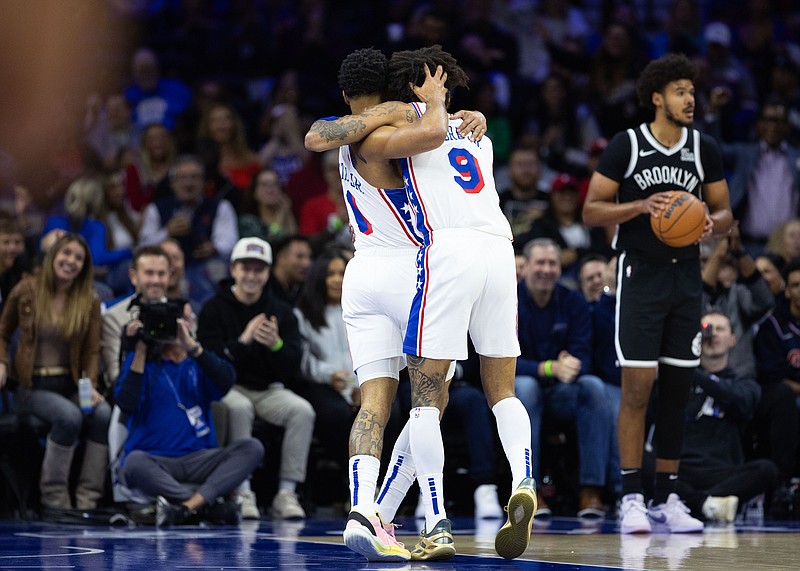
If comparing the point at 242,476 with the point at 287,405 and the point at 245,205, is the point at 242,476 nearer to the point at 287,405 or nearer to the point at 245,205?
the point at 287,405

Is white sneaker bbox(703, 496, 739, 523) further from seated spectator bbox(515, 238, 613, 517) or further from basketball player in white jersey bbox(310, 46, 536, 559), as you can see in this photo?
basketball player in white jersey bbox(310, 46, 536, 559)

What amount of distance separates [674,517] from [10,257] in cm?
483

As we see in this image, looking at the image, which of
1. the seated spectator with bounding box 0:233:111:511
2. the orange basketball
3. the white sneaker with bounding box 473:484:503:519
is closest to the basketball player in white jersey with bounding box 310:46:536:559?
the orange basketball

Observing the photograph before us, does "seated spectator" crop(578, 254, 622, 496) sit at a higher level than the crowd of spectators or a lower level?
lower

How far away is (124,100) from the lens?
11.7 metres

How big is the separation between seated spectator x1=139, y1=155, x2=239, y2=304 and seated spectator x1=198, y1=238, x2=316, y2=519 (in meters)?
1.28

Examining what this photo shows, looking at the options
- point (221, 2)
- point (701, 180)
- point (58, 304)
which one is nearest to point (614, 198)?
point (701, 180)

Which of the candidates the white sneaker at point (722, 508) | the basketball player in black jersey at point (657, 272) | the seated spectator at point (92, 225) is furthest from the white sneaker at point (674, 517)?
the seated spectator at point (92, 225)

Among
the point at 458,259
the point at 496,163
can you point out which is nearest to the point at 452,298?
the point at 458,259

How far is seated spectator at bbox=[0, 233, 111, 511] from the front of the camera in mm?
8047

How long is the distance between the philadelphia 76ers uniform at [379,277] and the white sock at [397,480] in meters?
0.31

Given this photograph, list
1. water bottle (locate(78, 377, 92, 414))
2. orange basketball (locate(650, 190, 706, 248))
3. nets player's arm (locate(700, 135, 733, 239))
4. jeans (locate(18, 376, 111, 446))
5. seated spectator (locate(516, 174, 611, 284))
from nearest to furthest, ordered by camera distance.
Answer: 1. orange basketball (locate(650, 190, 706, 248))
2. nets player's arm (locate(700, 135, 733, 239))
3. jeans (locate(18, 376, 111, 446))
4. water bottle (locate(78, 377, 92, 414))
5. seated spectator (locate(516, 174, 611, 284))

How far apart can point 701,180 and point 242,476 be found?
3203 millimetres

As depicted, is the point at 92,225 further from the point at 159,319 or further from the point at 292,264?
the point at 159,319
